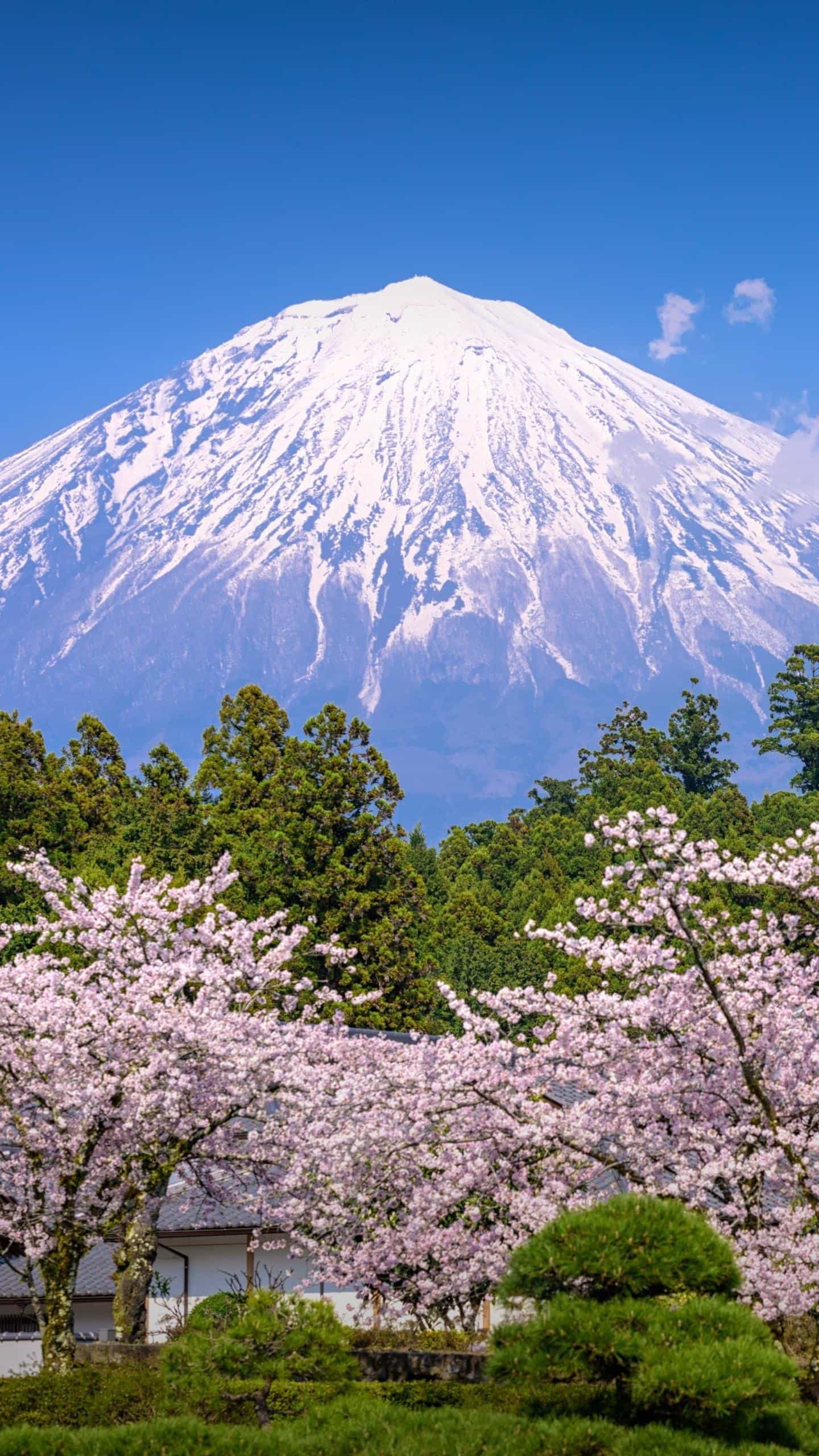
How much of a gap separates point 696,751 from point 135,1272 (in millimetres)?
95188

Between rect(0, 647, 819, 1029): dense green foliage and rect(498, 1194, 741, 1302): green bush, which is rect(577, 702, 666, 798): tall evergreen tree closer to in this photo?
rect(0, 647, 819, 1029): dense green foliage

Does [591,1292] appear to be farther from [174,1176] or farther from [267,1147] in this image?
[174,1176]

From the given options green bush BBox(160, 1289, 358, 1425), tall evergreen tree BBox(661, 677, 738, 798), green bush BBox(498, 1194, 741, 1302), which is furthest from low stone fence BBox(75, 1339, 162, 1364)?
tall evergreen tree BBox(661, 677, 738, 798)

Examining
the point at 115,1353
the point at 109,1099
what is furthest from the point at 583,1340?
the point at 115,1353

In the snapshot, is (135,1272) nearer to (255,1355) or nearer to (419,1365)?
(419,1365)

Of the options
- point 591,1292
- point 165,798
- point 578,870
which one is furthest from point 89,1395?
point 578,870

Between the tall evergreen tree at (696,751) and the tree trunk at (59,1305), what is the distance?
309 feet

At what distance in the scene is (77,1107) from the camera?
18.8m

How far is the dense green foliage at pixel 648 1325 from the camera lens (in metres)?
11.5

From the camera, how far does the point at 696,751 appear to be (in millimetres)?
112250

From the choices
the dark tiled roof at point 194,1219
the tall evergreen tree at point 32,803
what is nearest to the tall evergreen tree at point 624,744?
the tall evergreen tree at point 32,803

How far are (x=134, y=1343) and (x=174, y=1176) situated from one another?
8.62 meters

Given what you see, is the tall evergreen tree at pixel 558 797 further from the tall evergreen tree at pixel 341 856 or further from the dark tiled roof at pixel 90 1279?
the dark tiled roof at pixel 90 1279

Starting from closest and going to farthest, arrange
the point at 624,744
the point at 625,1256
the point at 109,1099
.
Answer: the point at 625,1256, the point at 109,1099, the point at 624,744
